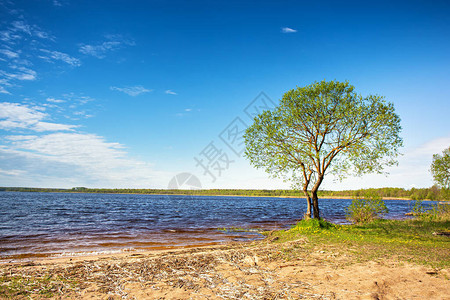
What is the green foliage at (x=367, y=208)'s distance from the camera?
985 inches

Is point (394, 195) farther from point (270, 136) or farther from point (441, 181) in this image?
point (270, 136)

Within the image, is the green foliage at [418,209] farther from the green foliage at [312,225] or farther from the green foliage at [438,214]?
the green foliage at [312,225]

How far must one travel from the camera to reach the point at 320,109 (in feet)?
64.0

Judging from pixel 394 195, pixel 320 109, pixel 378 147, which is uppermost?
pixel 320 109

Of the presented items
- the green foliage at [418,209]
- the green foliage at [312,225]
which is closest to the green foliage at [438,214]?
the green foliage at [418,209]

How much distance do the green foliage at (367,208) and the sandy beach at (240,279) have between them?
16878 mm

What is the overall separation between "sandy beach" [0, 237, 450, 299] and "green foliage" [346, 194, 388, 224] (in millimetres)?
16878

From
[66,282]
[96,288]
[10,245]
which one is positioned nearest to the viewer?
[96,288]

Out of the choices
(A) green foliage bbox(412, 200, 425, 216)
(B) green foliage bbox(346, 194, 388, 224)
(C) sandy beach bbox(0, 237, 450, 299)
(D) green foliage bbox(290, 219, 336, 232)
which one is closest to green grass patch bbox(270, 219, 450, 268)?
(D) green foliage bbox(290, 219, 336, 232)

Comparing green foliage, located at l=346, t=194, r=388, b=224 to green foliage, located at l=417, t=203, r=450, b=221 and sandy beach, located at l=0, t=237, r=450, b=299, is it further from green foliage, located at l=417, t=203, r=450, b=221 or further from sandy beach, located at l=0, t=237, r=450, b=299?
sandy beach, located at l=0, t=237, r=450, b=299

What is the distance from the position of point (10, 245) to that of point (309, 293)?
1998 cm

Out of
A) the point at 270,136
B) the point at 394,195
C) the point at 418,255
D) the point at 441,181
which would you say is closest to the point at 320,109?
the point at 270,136

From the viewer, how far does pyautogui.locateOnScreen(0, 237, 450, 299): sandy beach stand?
6.86 m

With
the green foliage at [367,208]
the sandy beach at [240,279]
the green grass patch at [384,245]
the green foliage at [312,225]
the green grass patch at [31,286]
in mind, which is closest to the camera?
the sandy beach at [240,279]
